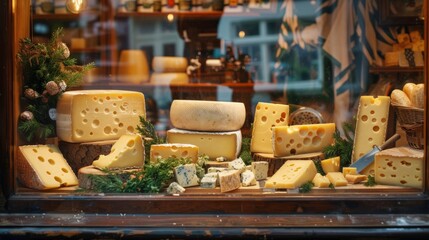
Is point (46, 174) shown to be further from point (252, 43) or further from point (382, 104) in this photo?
point (252, 43)

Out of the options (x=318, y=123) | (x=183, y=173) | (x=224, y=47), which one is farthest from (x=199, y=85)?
(x=183, y=173)

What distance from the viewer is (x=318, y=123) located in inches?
129

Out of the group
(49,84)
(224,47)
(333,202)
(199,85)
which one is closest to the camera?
(333,202)

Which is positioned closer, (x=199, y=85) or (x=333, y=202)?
(x=333, y=202)

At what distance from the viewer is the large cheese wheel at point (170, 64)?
5926 millimetres

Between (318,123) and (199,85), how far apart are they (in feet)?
7.95

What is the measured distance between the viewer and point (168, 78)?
586 cm

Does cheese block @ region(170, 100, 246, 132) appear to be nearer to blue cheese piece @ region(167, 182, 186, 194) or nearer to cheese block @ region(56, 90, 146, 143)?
cheese block @ region(56, 90, 146, 143)

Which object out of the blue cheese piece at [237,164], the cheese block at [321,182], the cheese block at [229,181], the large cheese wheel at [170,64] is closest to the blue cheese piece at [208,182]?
the cheese block at [229,181]

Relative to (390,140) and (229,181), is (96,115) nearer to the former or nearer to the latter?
(229,181)

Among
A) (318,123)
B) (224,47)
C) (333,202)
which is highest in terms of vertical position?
(224,47)

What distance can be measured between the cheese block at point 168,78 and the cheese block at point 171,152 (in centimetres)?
281

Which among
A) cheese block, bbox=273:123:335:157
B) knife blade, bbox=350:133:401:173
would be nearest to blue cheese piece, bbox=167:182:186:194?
cheese block, bbox=273:123:335:157

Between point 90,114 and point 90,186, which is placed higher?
point 90,114
